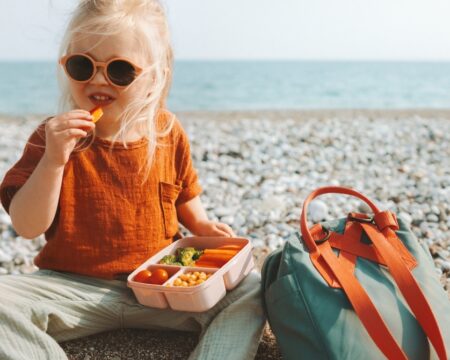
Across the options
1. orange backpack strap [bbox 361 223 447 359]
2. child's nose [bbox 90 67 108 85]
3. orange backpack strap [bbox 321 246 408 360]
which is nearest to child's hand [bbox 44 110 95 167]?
child's nose [bbox 90 67 108 85]

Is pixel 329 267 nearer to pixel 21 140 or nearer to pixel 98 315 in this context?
pixel 98 315

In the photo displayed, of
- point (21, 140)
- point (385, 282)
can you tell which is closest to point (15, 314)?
point (385, 282)

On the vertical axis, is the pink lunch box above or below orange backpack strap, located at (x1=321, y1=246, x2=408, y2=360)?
below

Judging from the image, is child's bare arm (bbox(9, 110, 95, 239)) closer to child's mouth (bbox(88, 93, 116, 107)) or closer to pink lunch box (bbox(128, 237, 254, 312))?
child's mouth (bbox(88, 93, 116, 107))

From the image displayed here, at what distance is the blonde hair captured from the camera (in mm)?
2059

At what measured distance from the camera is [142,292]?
1933 mm

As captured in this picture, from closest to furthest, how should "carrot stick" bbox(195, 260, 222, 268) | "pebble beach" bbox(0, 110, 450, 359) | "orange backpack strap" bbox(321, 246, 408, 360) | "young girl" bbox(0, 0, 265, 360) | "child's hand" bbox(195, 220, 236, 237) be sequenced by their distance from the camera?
1. "orange backpack strap" bbox(321, 246, 408, 360)
2. "young girl" bbox(0, 0, 265, 360)
3. "carrot stick" bbox(195, 260, 222, 268)
4. "child's hand" bbox(195, 220, 236, 237)
5. "pebble beach" bbox(0, 110, 450, 359)

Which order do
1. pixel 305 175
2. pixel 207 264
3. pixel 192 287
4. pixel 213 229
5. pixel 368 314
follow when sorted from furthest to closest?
1. pixel 305 175
2. pixel 213 229
3. pixel 207 264
4. pixel 192 287
5. pixel 368 314

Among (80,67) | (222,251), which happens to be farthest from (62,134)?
(222,251)

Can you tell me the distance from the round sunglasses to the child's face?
0.02m

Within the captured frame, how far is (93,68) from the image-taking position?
1986 mm

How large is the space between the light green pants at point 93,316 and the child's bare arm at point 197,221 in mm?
Result: 256

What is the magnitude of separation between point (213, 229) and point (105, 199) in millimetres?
494

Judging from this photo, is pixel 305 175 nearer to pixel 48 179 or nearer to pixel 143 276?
pixel 143 276
